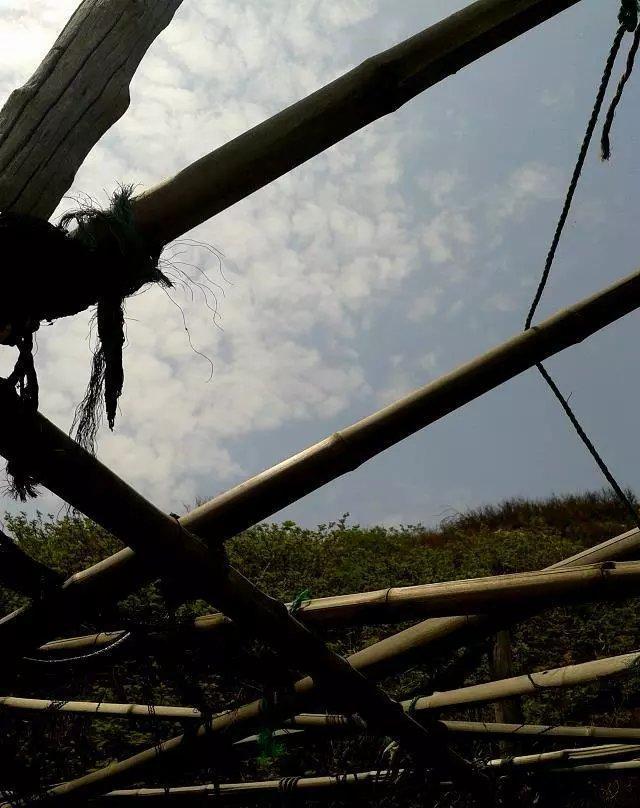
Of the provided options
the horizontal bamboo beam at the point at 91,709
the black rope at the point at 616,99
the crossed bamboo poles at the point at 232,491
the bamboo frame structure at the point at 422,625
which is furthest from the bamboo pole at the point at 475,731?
the black rope at the point at 616,99

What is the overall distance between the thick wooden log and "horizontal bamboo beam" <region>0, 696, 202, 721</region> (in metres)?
2.05

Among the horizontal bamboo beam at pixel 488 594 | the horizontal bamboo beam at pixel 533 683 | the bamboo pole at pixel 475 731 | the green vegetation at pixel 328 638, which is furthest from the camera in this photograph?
the bamboo pole at pixel 475 731

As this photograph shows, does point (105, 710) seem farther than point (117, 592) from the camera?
Yes

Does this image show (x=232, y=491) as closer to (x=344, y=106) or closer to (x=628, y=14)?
(x=344, y=106)

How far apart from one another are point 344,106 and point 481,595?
1161 mm

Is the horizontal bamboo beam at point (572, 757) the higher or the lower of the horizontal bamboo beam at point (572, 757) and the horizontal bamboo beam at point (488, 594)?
the lower

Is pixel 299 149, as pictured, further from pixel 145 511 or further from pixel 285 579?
pixel 285 579

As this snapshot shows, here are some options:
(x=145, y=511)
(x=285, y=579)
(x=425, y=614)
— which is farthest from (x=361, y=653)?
(x=285, y=579)

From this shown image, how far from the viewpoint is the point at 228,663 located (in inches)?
81.8

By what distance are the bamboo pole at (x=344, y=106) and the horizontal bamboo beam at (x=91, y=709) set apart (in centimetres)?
208

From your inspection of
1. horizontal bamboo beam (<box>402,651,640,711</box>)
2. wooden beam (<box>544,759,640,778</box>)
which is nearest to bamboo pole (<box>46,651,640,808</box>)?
horizontal bamboo beam (<box>402,651,640,711</box>)

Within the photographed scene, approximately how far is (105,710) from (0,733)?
1.53ft

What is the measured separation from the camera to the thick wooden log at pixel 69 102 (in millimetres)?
1125

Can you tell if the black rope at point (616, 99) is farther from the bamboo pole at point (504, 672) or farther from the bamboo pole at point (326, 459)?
the bamboo pole at point (504, 672)
